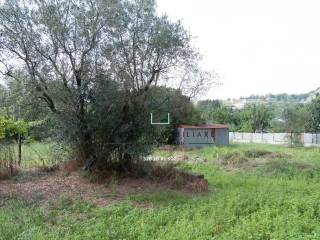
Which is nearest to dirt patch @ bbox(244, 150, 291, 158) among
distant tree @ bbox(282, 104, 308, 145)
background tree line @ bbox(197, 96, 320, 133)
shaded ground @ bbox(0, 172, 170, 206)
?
shaded ground @ bbox(0, 172, 170, 206)

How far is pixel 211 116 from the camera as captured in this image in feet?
155

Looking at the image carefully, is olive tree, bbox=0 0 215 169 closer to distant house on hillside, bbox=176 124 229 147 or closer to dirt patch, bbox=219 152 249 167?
dirt patch, bbox=219 152 249 167

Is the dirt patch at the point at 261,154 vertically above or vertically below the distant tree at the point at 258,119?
below

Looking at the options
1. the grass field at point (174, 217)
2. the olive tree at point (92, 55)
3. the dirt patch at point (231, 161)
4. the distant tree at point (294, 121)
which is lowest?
the dirt patch at point (231, 161)

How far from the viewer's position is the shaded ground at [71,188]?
24.3 ft

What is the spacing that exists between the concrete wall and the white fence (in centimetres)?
598

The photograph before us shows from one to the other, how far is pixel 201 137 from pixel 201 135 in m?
0.16

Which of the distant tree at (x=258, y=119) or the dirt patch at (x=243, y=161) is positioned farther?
the distant tree at (x=258, y=119)

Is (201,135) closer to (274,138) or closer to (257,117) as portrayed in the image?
(274,138)

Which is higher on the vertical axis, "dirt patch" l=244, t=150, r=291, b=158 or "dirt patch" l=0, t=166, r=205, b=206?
"dirt patch" l=0, t=166, r=205, b=206

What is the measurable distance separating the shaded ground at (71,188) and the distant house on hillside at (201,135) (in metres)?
19.0

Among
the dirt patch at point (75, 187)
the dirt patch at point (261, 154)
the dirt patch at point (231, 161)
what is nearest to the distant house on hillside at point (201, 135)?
the dirt patch at point (261, 154)

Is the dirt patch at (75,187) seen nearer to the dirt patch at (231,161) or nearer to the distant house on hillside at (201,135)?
the dirt patch at (231,161)

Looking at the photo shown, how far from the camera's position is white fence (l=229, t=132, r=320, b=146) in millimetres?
33094
